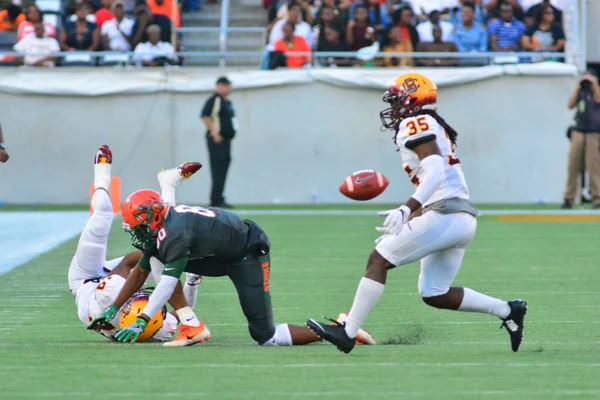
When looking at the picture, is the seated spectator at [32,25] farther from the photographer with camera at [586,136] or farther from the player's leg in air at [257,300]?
the player's leg in air at [257,300]

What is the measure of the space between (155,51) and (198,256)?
38.9 ft

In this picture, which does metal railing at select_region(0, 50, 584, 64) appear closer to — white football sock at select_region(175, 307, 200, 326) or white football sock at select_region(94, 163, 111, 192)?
white football sock at select_region(94, 163, 111, 192)

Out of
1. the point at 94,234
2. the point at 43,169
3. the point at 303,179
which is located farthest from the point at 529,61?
the point at 94,234

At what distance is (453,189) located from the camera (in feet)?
19.5

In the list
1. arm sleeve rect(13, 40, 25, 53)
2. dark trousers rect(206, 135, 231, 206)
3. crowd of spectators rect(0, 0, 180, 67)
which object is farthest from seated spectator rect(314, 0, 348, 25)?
arm sleeve rect(13, 40, 25, 53)

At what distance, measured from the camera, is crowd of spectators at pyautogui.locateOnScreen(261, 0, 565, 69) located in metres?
17.6

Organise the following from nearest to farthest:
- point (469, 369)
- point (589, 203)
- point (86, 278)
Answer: point (469, 369) → point (86, 278) → point (589, 203)

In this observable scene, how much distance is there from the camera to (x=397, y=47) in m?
17.6

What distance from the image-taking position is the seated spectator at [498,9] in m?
18.0

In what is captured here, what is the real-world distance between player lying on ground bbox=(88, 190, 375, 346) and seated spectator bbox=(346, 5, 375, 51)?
457 inches

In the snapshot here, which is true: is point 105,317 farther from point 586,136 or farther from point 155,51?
point 155,51

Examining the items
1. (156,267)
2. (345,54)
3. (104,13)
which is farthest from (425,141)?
(104,13)

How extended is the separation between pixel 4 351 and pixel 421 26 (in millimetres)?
12866

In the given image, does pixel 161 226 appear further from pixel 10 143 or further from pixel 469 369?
pixel 10 143
